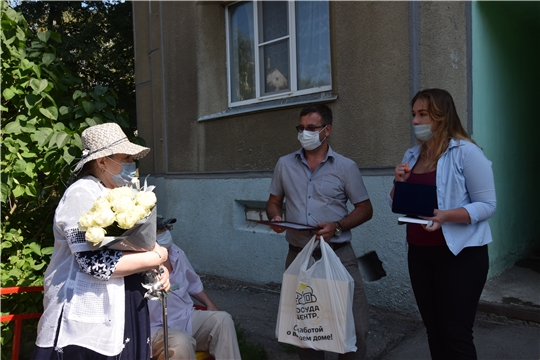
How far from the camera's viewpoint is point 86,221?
198 cm

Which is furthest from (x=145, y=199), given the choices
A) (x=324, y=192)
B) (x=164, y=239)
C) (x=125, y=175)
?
(x=324, y=192)

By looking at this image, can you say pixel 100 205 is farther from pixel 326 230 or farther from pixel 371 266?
pixel 371 266

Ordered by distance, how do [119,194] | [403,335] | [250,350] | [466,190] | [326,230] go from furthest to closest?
[403,335] → [250,350] → [326,230] → [466,190] → [119,194]

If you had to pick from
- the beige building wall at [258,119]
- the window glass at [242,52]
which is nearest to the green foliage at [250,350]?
the beige building wall at [258,119]

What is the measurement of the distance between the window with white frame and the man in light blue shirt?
6.87 ft

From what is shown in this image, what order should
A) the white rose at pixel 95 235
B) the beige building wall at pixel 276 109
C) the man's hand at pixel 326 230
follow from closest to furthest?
1. the white rose at pixel 95 235
2. the man's hand at pixel 326 230
3. the beige building wall at pixel 276 109

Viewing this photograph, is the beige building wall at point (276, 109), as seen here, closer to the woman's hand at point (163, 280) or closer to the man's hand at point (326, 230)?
the man's hand at point (326, 230)

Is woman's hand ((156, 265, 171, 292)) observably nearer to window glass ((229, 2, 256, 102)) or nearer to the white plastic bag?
the white plastic bag

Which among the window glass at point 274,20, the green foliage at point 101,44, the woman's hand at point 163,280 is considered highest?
the green foliage at point 101,44

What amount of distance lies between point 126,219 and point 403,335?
277 centimetres

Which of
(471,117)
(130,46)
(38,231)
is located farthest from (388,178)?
(130,46)

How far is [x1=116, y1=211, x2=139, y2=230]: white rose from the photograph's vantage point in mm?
1985

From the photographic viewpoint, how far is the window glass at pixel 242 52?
612 centimetres

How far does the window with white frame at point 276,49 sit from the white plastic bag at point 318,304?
8.88 feet
